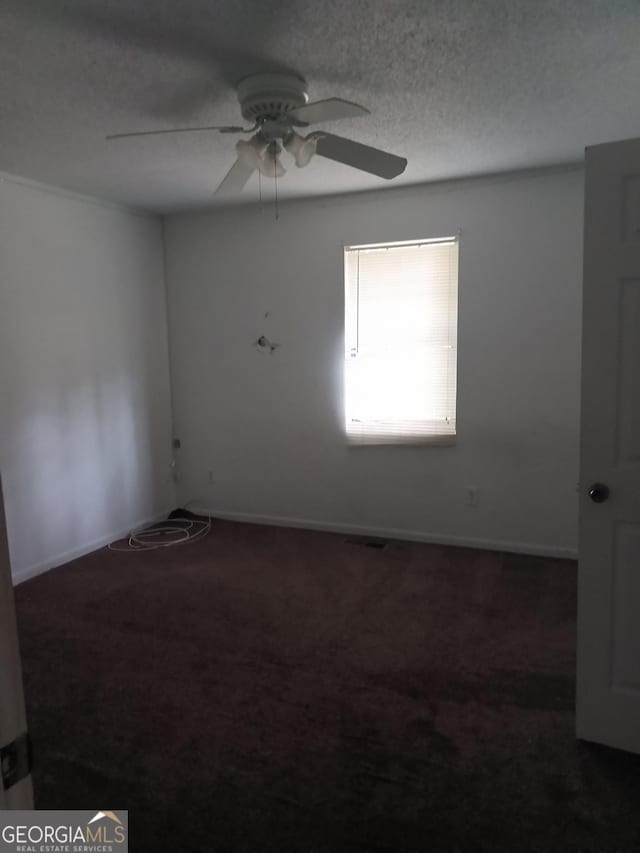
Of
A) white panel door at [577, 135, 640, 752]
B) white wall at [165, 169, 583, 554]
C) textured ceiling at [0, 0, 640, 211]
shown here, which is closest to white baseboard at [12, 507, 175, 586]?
white wall at [165, 169, 583, 554]

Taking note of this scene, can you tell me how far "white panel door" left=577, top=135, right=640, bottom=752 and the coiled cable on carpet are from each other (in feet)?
10.3

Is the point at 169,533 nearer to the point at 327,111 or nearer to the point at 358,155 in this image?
the point at 358,155

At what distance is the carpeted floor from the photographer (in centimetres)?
182

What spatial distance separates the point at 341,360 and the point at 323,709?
2654 millimetres

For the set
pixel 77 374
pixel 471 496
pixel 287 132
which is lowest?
pixel 471 496

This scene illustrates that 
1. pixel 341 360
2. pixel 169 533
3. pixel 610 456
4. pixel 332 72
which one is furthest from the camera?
pixel 169 533

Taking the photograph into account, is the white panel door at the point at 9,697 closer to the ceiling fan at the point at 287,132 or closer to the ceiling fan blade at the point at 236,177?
the ceiling fan at the point at 287,132

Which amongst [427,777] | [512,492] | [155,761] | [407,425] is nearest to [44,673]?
[155,761]

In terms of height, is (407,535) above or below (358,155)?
below

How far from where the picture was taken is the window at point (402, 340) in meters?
4.09

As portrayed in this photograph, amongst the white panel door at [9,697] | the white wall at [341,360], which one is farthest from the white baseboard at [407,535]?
the white panel door at [9,697]

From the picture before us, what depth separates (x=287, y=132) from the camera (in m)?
2.42

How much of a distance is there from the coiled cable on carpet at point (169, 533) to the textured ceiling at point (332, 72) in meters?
2.65

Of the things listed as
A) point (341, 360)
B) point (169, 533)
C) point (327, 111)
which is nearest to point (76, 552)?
point (169, 533)
